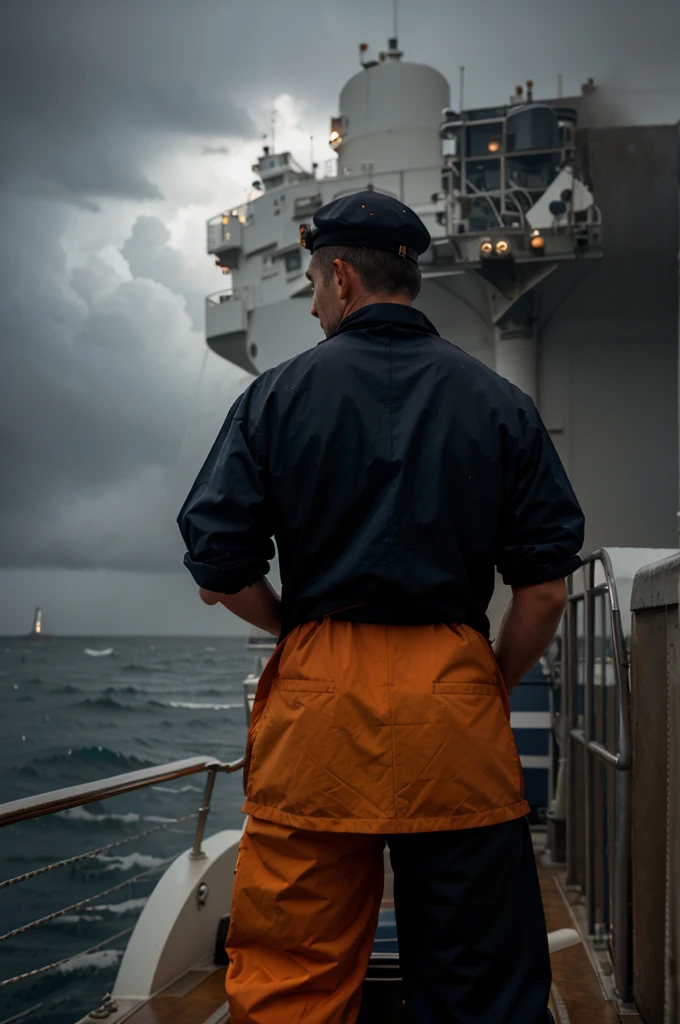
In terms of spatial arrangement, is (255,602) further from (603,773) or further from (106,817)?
(106,817)

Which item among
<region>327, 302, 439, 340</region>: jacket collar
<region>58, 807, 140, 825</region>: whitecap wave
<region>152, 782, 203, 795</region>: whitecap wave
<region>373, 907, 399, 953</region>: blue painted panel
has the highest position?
<region>327, 302, 439, 340</region>: jacket collar

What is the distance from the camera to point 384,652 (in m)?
1.52

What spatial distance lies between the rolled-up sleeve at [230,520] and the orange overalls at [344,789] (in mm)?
184

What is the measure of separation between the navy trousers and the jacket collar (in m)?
0.86

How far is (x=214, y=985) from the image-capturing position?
131 inches

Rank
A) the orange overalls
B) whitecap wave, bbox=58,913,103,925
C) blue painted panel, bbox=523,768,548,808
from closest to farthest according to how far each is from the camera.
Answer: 1. the orange overalls
2. blue painted panel, bbox=523,768,548,808
3. whitecap wave, bbox=58,913,103,925

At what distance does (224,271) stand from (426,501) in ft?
57.2

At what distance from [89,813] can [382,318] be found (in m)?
19.6

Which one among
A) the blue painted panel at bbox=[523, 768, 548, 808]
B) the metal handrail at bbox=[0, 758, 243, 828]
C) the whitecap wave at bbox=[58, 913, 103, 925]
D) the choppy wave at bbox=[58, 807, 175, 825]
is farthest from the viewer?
the choppy wave at bbox=[58, 807, 175, 825]

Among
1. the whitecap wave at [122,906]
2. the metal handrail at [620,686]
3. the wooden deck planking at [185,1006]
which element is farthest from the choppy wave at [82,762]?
the metal handrail at [620,686]

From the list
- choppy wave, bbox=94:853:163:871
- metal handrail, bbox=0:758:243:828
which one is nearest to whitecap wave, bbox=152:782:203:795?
choppy wave, bbox=94:853:163:871

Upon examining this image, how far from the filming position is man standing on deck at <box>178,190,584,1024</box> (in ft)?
4.86

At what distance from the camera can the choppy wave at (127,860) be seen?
552 inches

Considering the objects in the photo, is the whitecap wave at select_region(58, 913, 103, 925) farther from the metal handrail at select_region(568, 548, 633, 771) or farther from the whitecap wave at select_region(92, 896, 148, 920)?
the metal handrail at select_region(568, 548, 633, 771)
